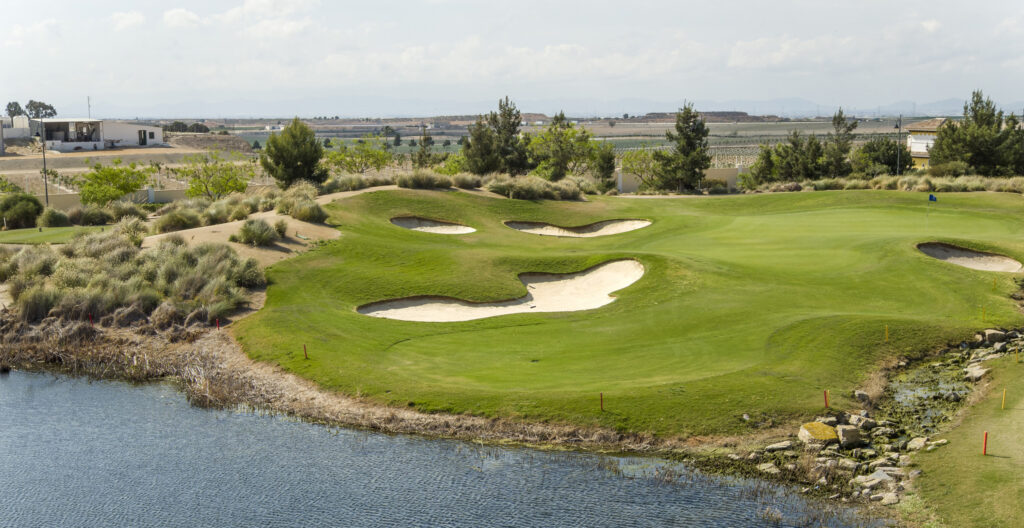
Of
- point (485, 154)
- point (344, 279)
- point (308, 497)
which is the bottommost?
point (308, 497)

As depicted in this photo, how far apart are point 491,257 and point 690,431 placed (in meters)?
16.2

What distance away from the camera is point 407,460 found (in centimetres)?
1741

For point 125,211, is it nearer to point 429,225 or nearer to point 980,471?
point 429,225

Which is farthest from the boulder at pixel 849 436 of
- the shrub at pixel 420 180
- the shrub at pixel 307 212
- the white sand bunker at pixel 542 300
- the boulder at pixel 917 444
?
the shrub at pixel 420 180

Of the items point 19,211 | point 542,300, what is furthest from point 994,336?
point 19,211

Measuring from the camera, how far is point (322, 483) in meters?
16.3

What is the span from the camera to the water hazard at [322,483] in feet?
49.0

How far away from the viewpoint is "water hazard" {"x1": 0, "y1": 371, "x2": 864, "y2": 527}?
49.0 ft

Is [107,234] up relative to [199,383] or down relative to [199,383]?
up

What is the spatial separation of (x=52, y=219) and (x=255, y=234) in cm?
1844

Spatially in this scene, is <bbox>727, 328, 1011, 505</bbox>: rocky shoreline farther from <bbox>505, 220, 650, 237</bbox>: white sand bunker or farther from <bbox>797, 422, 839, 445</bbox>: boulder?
<bbox>505, 220, 650, 237</bbox>: white sand bunker

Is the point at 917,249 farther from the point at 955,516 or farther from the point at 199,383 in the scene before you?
the point at 199,383

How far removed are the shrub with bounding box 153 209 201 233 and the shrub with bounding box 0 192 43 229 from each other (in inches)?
529

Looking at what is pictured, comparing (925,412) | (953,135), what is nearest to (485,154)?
(953,135)
